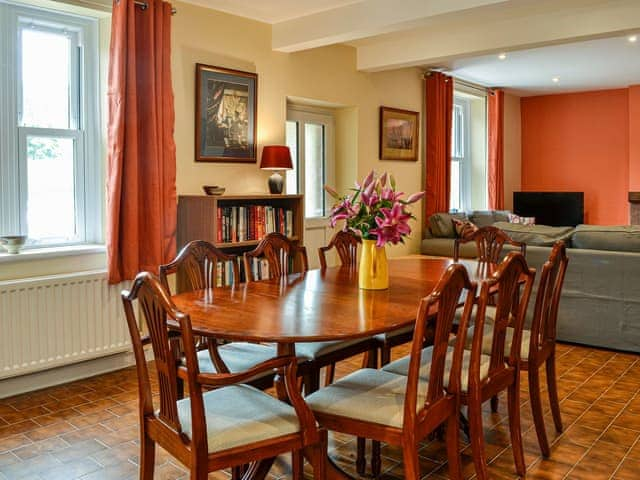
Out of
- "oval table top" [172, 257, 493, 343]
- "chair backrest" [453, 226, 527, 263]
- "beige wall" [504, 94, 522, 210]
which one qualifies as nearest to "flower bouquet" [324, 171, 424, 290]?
"oval table top" [172, 257, 493, 343]

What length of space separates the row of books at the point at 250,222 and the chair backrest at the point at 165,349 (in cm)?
246

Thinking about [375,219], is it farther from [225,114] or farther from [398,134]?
[398,134]

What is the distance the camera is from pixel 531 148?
9875mm

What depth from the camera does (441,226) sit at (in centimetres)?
712

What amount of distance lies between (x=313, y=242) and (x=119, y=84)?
272 cm

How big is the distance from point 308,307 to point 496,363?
0.82 meters

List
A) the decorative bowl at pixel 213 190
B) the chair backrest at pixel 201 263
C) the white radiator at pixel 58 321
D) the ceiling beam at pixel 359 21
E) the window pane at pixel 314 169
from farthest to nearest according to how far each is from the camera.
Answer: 1. the window pane at pixel 314 169
2. the decorative bowl at pixel 213 190
3. the ceiling beam at pixel 359 21
4. the white radiator at pixel 58 321
5. the chair backrest at pixel 201 263

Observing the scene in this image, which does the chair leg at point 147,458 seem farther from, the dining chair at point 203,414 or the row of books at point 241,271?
the row of books at point 241,271

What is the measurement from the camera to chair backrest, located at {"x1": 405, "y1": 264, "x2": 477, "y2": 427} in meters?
1.97

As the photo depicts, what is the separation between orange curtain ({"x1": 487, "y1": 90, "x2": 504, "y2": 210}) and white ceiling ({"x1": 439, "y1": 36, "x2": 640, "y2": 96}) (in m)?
0.25

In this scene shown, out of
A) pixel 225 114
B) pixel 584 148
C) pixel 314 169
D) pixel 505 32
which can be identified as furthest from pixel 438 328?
pixel 584 148

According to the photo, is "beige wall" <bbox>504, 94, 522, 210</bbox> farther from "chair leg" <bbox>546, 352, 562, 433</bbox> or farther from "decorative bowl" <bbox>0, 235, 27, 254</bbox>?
"decorative bowl" <bbox>0, 235, 27, 254</bbox>

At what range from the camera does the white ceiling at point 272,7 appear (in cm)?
462

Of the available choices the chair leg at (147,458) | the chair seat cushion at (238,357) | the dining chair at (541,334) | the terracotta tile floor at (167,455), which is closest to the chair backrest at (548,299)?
the dining chair at (541,334)
